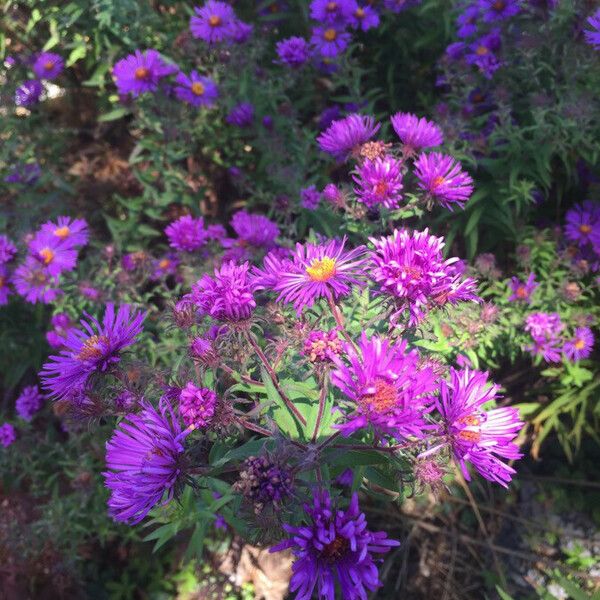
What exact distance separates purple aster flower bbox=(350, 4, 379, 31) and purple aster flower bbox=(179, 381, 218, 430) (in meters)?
2.18

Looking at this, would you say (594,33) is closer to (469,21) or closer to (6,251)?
(469,21)

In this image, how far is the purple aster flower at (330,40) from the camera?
259 cm

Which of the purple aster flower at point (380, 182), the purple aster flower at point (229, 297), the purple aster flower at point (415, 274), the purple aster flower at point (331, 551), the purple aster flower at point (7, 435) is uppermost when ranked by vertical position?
the purple aster flower at point (380, 182)

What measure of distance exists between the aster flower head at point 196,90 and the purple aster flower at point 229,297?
1821mm

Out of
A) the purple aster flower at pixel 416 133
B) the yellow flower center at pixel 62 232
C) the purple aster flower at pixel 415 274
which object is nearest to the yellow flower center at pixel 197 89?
the yellow flower center at pixel 62 232

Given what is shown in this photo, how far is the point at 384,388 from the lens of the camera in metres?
1.06

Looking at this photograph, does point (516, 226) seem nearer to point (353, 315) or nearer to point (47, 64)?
point (353, 315)

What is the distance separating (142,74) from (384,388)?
232 cm

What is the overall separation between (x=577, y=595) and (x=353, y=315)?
1.17m

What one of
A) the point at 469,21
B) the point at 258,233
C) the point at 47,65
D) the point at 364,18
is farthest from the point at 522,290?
the point at 47,65

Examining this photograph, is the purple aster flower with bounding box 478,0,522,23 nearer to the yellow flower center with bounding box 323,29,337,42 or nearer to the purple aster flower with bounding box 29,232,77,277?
the yellow flower center with bounding box 323,29,337,42

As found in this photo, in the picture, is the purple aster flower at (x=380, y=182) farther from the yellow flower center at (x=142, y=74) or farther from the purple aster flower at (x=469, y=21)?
the yellow flower center at (x=142, y=74)

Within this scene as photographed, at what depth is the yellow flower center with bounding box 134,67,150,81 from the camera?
270cm

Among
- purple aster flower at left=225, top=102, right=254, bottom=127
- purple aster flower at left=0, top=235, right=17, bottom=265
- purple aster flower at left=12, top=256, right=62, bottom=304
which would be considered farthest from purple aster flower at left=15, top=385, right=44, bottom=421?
purple aster flower at left=225, top=102, right=254, bottom=127
